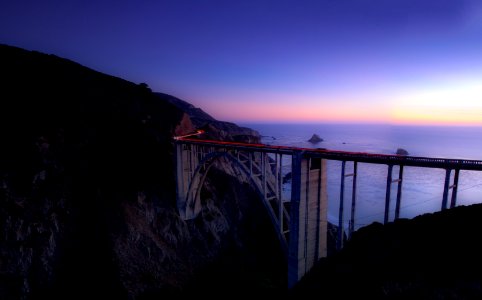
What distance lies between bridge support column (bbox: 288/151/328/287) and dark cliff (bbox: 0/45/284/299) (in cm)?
1004

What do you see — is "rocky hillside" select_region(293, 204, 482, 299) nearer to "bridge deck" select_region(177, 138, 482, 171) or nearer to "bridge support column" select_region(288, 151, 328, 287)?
"bridge deck" select_region(177, 138, 482, 171)

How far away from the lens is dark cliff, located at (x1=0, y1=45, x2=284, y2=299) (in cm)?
2066

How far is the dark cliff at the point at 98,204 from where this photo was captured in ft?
67.8

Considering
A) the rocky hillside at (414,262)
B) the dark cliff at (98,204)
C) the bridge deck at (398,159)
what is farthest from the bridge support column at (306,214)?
the dark cliff at (98,204)

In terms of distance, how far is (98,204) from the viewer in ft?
80.0

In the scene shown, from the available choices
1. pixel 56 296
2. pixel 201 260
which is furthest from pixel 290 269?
pixel 56 296

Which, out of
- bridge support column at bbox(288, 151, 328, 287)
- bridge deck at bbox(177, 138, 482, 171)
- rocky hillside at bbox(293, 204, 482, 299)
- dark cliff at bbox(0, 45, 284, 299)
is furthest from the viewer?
dark cliff at bbox(0, 45, 284, 299)

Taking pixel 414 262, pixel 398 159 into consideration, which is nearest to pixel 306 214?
pixel 398 159

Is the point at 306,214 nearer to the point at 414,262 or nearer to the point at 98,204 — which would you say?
the point at 414,262

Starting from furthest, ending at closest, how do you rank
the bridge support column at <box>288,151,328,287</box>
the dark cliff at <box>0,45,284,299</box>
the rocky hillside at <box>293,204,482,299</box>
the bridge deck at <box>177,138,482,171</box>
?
the dark cliff at <box>0,45,284,299</box>, the bridge support column at <box>288,151,328,287</box>, the bridge deck at <box>177,138,482,171</box>, the rocky hillside at <box>293,204,482,299</box>

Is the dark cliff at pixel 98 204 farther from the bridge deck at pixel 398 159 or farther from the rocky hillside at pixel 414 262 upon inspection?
the rocky hillside at pixel 414 262

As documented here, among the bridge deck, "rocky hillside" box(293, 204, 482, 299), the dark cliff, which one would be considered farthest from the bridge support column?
the dark cliff

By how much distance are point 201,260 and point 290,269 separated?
11.8 metres

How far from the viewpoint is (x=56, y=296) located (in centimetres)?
1981
